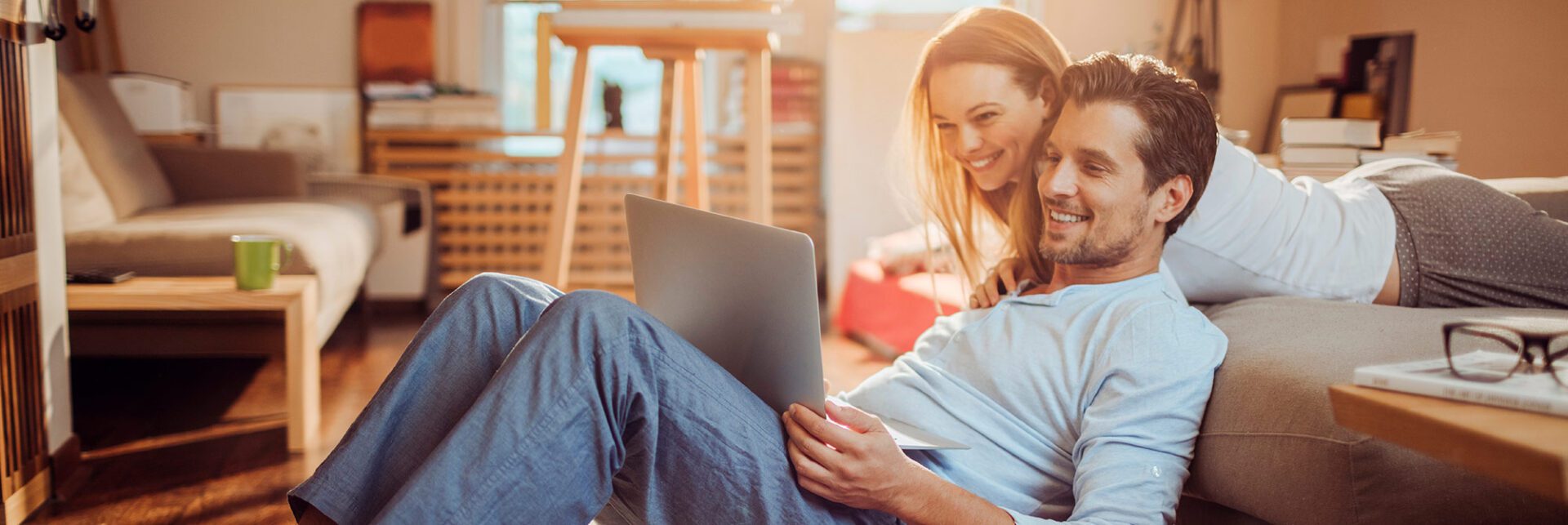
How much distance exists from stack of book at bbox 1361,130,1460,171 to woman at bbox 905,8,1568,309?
Result: 0.56m

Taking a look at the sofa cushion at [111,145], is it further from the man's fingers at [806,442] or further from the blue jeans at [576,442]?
the man's fingers at [806,442]

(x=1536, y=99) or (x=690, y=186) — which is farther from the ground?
(x=1536, y=99)

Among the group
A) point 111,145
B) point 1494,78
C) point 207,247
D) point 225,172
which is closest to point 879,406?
point 1494,78

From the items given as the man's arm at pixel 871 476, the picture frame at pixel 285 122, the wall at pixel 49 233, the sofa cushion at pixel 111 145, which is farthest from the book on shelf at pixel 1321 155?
the picture frame at pixel 285 122

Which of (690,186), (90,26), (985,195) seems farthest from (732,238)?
(690,186)

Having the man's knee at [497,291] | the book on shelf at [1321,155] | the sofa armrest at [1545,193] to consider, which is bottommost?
the man's knee at [497,291]

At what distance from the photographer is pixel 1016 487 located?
1.13 metres

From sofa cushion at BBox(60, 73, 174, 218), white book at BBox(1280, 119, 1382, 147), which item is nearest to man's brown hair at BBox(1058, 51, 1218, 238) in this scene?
white book at BBox(1280, 119, 1382, 147)

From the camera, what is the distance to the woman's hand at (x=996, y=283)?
57.2 inches

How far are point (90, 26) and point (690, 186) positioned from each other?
4.44ft

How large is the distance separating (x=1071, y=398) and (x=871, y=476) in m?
0.28

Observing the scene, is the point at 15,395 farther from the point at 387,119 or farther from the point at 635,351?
the point at 387,119

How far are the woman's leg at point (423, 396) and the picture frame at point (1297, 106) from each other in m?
2.39

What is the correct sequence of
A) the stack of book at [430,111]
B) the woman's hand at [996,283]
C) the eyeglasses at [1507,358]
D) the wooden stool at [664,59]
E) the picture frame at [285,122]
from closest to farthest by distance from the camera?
the eyeglasses at [1507,358]
the woman's hand at [996,283]
the wooden stool at [664,59]
the stack of book at [430,111]
the picture frame at [285,122]
